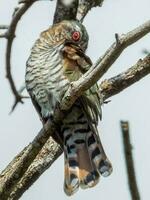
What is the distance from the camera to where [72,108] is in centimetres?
391

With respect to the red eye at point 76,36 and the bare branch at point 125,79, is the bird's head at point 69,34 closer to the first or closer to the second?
the red eye at point 76,36

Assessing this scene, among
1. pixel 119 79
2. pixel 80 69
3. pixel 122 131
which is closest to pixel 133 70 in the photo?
pixel 119 79

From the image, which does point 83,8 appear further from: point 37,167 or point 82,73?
point 37,167

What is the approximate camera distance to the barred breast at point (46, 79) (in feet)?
13.0

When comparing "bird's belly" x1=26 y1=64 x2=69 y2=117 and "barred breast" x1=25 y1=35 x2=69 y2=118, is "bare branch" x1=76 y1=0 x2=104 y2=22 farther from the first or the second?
"bird's belly" x1=26 y1=64 x2=69 y2=117

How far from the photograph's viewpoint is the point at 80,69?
404 cm

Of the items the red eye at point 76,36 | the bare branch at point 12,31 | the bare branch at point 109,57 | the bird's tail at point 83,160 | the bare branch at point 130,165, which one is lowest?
the bird's tail at point 83,160

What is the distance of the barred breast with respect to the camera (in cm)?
397

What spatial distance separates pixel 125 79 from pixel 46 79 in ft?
1.95

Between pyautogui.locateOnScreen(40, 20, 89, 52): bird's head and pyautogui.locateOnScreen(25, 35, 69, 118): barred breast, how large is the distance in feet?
0.56

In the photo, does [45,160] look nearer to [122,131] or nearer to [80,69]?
[80,69]

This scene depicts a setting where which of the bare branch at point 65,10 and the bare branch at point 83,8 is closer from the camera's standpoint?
the bare branch at point 65,10

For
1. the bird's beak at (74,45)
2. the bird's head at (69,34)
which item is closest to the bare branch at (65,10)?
the bird's head at (69,34)

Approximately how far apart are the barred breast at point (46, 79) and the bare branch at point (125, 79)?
278 mm
